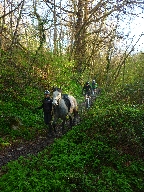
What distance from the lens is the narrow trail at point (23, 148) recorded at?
10312 millimetres

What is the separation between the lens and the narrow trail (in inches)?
406

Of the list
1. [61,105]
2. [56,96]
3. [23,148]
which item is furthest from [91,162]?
[61,105]

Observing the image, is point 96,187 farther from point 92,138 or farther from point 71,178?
point 92,138

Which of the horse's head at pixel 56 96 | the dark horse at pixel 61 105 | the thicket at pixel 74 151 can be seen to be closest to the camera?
the thicket at pixel 74 151

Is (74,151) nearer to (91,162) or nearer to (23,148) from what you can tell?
(91,162)

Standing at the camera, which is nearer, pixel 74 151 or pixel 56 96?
pixel 74 151

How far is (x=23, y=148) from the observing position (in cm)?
1139

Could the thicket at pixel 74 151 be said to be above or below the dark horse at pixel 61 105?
below

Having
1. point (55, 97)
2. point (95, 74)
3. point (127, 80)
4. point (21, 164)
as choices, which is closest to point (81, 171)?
point (21, 164)

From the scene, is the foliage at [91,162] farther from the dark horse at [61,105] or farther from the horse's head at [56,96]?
the horse's head at [56,96]

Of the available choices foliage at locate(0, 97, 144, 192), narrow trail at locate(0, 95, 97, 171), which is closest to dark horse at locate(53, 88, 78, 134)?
narrow trail at locate(0, 95, 97, 171)

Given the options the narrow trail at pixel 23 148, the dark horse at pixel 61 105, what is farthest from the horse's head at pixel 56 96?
the narrow trail at pixel 23 148

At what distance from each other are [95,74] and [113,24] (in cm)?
791

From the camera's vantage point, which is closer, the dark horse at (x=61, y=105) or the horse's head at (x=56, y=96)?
the horse's head at (x=56, y=96)
